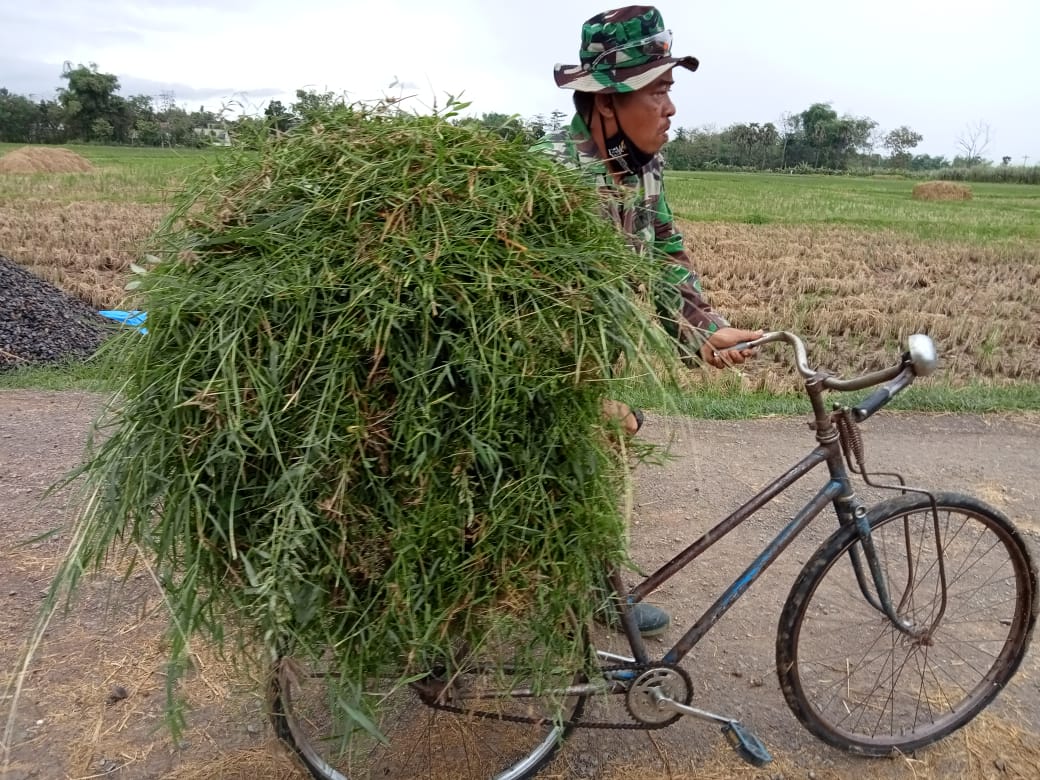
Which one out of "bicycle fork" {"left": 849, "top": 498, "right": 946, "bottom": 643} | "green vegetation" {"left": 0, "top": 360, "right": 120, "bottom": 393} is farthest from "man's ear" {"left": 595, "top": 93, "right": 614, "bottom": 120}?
"green vegetation" {"left": 0, "top": 360, "right": 120, "bottom": 393}

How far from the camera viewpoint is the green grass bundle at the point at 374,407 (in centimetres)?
146

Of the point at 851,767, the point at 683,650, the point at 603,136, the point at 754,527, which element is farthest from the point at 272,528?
the point at 754,527

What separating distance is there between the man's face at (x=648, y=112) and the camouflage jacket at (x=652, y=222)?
0.11m

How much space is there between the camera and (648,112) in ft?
7.66

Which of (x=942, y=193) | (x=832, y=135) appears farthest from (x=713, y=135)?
(x=942, y=193)

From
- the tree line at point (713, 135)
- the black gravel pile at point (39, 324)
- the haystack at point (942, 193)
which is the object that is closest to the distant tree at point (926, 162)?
the tree line at point (713, 135)

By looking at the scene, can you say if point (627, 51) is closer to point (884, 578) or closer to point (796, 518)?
point (796, 518)

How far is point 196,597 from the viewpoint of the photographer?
1.58 metres

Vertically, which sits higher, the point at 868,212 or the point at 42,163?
the point at 42,163

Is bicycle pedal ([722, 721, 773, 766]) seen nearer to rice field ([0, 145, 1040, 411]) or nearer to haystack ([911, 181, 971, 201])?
rice field ([0, 145, 1040, 411])

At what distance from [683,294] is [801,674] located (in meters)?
1.41

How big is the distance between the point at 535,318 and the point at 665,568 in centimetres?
94

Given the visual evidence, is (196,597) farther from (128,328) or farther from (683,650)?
(683,650)

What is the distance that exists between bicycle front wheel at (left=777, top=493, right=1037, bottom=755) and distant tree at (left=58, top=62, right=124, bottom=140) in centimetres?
5601
